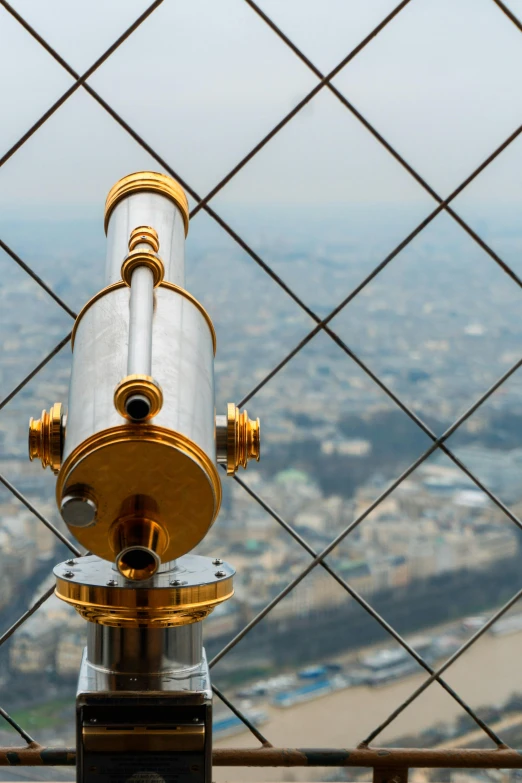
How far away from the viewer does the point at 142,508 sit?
1.16m

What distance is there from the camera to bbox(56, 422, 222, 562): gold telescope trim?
1.14 metres

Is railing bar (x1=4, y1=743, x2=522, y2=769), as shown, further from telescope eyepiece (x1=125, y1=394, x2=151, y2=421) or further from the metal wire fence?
telescope eyepiece (x1=125, y1=394, x2=151, y2=421)

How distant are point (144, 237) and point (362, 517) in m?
1.07

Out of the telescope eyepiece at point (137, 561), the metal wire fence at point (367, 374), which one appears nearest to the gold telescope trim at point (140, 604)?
the telescope eyepiece at point (137, 561)

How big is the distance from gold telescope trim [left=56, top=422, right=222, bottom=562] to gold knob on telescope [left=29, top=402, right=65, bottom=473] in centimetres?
12

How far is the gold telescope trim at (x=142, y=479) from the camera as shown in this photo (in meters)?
1.14

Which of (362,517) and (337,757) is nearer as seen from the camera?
(337,757)

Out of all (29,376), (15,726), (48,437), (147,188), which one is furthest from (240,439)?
(15,726)

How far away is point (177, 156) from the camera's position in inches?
90.0

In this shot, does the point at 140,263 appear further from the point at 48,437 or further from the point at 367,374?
the point at 367,374

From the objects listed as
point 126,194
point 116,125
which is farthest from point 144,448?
point 116,125

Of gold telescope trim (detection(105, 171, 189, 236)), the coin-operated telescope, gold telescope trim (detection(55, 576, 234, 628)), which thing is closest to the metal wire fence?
gold telescope trim (detection(105, 171, 189, 236))

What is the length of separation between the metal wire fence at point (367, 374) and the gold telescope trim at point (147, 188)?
1.56 feet

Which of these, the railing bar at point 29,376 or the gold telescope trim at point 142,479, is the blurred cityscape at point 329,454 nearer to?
the railing bar at point 29,376
